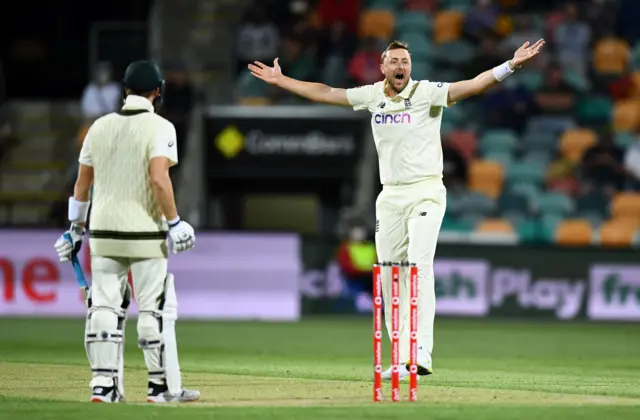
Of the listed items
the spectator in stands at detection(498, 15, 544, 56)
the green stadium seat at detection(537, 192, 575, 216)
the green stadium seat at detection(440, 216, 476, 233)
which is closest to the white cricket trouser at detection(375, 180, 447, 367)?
the green stadium seat at detection(440, 216, 476, 233)

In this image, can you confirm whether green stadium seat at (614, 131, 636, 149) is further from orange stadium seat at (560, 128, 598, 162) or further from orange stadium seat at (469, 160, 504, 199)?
orange stadium seat at (469, 160, 504, 199)

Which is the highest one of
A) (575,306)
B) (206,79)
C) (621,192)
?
(206,79)

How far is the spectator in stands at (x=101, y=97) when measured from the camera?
812 inches

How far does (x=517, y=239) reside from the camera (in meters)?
19.9

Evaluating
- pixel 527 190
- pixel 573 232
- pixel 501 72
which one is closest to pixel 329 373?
pixel 501 72

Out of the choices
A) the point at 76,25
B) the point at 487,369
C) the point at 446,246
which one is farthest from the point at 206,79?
the point at 487,369

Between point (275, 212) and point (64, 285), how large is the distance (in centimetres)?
717

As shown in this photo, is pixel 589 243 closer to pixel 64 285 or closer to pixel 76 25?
pixel 64 285

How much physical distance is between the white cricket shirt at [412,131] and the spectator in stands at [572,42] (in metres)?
13.6

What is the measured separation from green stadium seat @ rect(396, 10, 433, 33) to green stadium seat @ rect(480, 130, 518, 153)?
7.88 feet

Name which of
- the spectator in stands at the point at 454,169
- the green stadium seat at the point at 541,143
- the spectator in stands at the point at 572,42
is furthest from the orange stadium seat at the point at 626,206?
the spectator in stands at the point at 572,42

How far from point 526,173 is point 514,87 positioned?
1.48m

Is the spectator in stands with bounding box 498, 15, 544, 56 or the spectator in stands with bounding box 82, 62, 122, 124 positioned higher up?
the spectator in stands with bounding box 498, 15, 544, 56

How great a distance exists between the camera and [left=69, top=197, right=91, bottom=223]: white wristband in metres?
8.04
